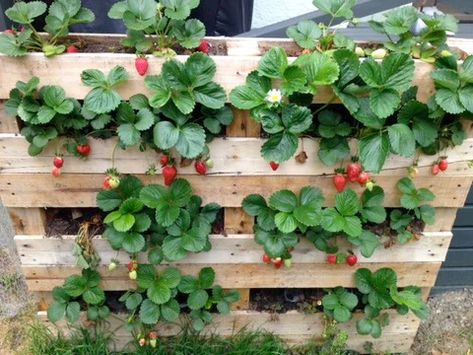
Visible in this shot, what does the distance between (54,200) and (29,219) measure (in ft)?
0.46

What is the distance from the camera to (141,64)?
4.40 feet

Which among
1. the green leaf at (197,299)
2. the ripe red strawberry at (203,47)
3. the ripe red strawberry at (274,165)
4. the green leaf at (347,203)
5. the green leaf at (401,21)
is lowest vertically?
the green leaf at (197,299)

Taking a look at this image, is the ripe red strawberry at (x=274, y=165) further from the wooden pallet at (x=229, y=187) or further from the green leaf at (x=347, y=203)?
the green leaf at (x=347, y=203)

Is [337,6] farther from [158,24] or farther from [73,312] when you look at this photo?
[73,312]

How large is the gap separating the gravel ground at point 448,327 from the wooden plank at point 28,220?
1.57m

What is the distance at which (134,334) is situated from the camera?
190cm

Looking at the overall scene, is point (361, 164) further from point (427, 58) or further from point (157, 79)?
point (157, 79)

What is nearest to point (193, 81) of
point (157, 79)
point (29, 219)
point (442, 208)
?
point (157, 79)

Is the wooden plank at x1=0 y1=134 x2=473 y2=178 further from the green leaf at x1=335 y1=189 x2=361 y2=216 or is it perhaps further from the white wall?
the white wall

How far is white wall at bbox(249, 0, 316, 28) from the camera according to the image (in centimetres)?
284

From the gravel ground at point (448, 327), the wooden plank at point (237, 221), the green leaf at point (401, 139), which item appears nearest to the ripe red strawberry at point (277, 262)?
the wooden plank at point (237, 221)

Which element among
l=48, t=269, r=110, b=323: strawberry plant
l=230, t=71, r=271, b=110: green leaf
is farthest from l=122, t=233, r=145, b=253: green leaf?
l=230, t=71, r=271, b=110: green leaf

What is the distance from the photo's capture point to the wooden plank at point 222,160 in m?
1.50

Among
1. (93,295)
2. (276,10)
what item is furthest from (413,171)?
(276,10)
